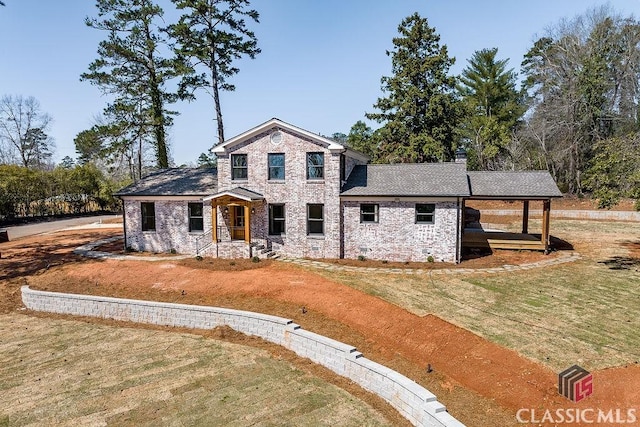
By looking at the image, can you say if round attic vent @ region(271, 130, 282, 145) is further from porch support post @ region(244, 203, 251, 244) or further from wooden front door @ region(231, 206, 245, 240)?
wooden front door @ region(231, 206, 245, 240)

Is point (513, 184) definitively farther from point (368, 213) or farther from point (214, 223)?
point (214, 223)

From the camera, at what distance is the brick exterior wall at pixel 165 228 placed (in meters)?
20.7

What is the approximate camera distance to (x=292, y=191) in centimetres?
1934

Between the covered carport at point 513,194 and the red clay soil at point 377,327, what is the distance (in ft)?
30.3

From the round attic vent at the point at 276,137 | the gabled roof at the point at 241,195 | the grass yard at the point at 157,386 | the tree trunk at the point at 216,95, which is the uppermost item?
the tree trunk at the point at 216,95

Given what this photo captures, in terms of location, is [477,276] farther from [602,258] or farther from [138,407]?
[138,407]

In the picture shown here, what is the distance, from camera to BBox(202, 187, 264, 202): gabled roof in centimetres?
1844

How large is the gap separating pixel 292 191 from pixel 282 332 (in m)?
9.41

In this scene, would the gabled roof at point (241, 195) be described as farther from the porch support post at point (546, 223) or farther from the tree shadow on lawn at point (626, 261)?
the tree shadow on lawn at point (626, 261)

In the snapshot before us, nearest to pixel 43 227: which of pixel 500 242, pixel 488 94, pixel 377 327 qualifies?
pixel 377 327

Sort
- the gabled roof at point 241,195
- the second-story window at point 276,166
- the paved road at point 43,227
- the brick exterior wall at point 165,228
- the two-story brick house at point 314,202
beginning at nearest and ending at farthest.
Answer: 1. the two-story brick house at point 314,202
2. the gabled roof at point 241,195
3. the second-story window at point 276,166
4. the brick exterior wall at point 165,228
5. the paved road at point 43,227

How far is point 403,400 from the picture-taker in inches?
302

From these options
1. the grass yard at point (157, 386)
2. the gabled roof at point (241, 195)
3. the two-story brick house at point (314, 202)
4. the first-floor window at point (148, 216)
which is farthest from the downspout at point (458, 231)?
the first-floor window at point (148, 216)

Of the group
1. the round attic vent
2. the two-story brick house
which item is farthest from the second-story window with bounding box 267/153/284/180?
the round attic vent
